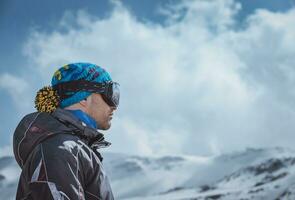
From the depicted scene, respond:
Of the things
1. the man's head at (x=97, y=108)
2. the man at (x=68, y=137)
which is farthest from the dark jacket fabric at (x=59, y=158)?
the man's head at (x=97, y=108)

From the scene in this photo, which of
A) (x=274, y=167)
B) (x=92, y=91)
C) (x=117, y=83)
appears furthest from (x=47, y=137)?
(x=274, y=167)

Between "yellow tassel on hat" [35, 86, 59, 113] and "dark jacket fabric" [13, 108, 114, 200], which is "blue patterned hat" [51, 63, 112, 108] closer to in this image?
"yellow tassel on hat" [35, 86, 59, 113]

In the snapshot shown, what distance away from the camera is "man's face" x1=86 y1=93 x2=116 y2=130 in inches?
128

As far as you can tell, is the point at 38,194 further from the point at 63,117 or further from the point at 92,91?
the point at 92,91

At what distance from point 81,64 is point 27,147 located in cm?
72

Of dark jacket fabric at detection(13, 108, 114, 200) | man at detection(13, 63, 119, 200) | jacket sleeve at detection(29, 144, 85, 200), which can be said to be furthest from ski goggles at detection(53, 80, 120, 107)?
jacket sleeve at detection(29, 144, 85, 200)

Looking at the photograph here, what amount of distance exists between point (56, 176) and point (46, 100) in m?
0.84

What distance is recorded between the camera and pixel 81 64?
3303 mm

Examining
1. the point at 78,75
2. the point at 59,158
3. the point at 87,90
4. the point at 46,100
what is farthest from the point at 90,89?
the point at 59,158

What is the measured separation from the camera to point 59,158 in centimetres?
269

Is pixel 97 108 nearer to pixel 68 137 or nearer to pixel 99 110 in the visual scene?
pixel 99 110

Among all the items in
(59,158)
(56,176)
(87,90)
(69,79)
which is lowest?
(56,176)

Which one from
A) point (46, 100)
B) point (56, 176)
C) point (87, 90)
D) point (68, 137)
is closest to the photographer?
point (56, 176)

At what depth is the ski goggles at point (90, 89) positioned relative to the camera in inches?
127
